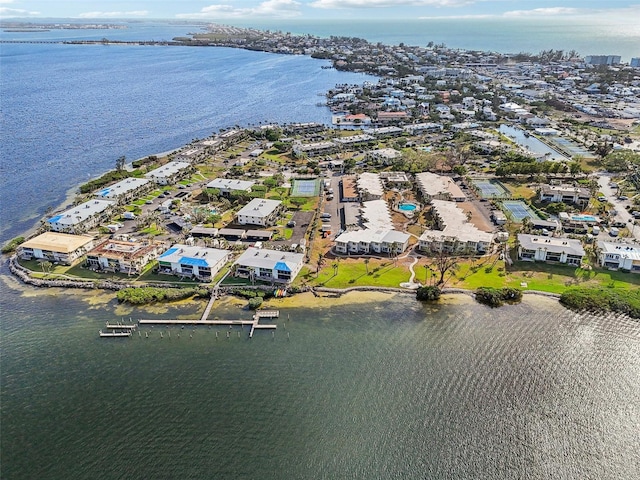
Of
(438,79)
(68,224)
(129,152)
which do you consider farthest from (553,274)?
(438,79)

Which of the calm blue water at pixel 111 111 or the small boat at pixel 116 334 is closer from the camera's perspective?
the small boat at pixel 116 334

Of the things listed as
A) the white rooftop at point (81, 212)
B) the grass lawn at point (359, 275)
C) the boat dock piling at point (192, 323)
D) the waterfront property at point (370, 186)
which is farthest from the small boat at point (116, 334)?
the waterfront property at point (370, 186)

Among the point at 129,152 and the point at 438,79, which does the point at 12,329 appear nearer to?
the point at 129,152

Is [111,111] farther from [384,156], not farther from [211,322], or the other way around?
[211,322]

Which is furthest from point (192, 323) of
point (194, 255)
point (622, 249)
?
point (622, 249)

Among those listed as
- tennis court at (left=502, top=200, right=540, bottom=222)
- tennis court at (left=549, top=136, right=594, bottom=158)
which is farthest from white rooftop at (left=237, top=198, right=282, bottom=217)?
tennis court at (left=549, top=136, right=594, bottom=158)

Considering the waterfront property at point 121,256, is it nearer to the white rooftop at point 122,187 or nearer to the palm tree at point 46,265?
the palm tree at point 46,265
